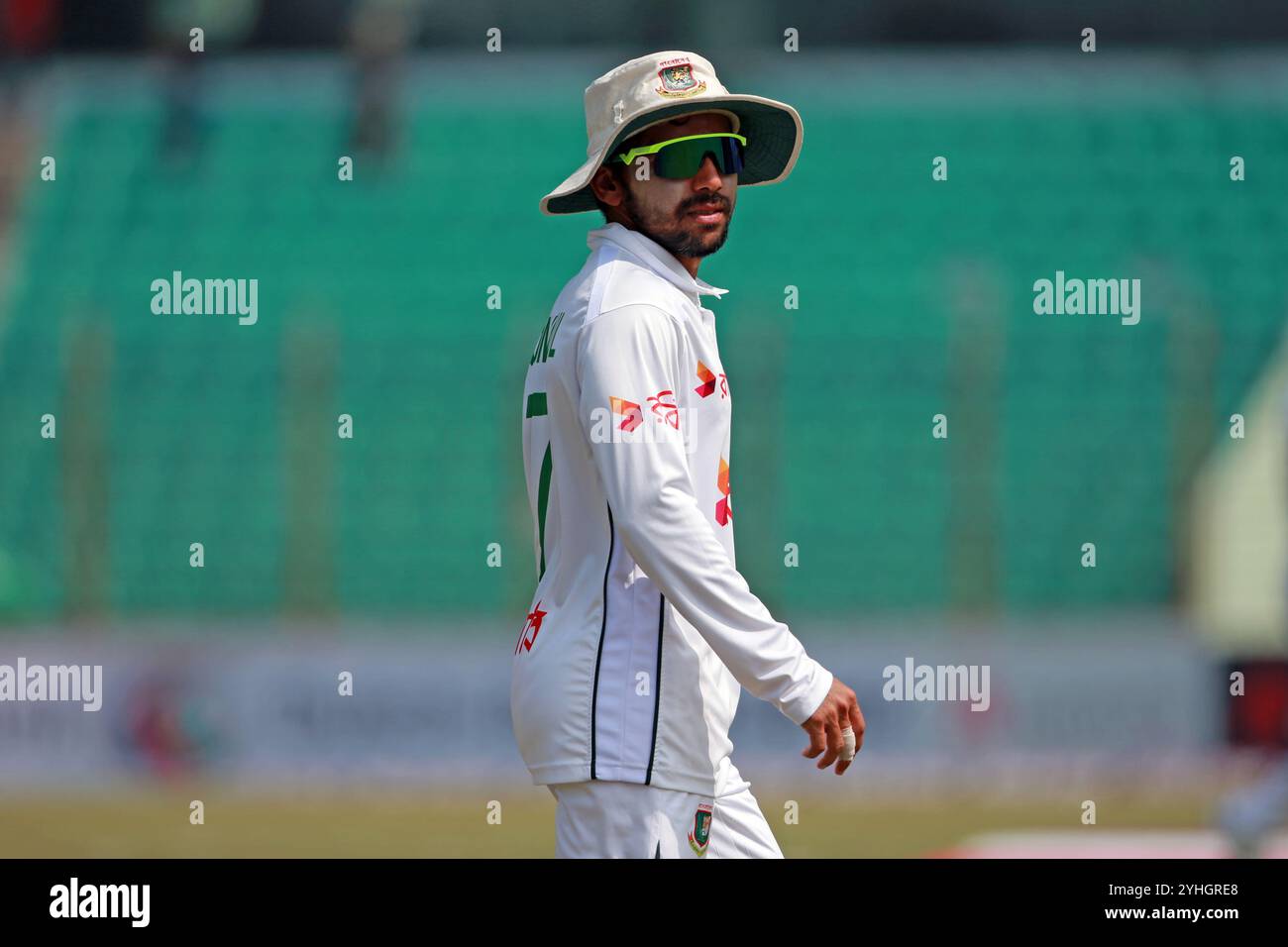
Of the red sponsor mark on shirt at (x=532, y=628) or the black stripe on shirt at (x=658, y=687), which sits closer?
the black stripe on shirt at (x=658, y=687)

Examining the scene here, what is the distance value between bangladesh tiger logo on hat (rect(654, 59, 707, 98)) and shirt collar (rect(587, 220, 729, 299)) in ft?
0.90

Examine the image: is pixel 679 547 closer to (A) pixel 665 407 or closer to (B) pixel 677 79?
(A) pixel 665 407

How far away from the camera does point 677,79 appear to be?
3588 mm

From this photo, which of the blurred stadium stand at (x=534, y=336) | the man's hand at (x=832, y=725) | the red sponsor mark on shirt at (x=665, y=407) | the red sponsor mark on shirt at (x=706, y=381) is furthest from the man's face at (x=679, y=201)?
the blurred stadium stand at (x=534, y=336)

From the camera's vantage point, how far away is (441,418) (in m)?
13.2

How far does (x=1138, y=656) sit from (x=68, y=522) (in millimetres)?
6452

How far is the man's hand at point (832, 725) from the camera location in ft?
10.7

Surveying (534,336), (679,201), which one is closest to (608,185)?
(679,201)

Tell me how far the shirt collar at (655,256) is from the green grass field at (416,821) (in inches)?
187

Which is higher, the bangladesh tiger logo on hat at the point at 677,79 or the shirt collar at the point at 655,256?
the bangladesh tiger logo on hat at the point at 677,79

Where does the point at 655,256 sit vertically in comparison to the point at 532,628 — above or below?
above

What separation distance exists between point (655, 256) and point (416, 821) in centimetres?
620

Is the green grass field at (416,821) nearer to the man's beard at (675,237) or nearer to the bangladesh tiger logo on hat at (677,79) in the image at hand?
the man's beard at (675,237)

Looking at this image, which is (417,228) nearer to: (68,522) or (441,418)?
(441,418)
